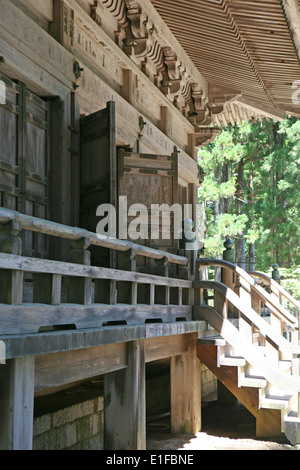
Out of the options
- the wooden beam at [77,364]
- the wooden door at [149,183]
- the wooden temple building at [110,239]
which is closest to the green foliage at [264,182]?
the wooden temple building at [110,239]

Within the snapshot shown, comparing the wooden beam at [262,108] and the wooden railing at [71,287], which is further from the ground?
the wooden beam at [262,108]

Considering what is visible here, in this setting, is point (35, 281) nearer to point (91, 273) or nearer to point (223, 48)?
point (91, 273)

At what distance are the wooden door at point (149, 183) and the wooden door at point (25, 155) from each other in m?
1.68

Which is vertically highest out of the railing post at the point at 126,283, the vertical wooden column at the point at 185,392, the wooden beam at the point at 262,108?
the wooden beam at the point at 262,108

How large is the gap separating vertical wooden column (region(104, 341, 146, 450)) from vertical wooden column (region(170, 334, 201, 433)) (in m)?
2.44

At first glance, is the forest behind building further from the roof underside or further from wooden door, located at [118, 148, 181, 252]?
wooden door, located at [118, 148, 181, 252]

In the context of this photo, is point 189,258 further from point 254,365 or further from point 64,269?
point 64,269

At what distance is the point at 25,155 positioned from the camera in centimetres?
603

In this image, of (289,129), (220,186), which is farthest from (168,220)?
(289,129)

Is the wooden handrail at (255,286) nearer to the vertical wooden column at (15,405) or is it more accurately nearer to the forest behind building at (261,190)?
the vertical wooden column at (15,405)

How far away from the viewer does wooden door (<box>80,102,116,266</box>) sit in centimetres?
649

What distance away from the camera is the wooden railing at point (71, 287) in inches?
152

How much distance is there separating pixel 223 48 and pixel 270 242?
16837 millimetres

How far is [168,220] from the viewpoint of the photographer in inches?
326
